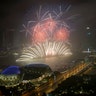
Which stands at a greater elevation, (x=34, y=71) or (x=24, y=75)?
(x=34, y=71)

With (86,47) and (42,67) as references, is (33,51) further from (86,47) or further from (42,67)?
(86,47)

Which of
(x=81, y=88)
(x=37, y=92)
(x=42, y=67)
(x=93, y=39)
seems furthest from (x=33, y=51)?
(x=93, y=39)

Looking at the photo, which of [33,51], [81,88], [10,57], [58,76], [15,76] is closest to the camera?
[81,88]

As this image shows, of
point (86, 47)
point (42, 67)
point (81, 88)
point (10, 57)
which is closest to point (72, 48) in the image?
point (86, 47)

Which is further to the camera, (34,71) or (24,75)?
(34,71)

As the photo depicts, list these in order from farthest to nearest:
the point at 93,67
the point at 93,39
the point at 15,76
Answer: the point at 93,39 < the point at 93,67 < the point at 15,76

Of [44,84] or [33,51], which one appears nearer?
[44,84]

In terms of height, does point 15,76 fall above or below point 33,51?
below

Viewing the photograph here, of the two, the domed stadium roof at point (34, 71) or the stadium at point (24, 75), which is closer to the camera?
the stadium at point (24, 75)

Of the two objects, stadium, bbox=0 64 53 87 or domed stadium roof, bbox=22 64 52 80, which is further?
domed stadium roof, bbox=22 64 52 80

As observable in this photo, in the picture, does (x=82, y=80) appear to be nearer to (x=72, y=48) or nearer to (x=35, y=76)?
(x=35, y=76)
